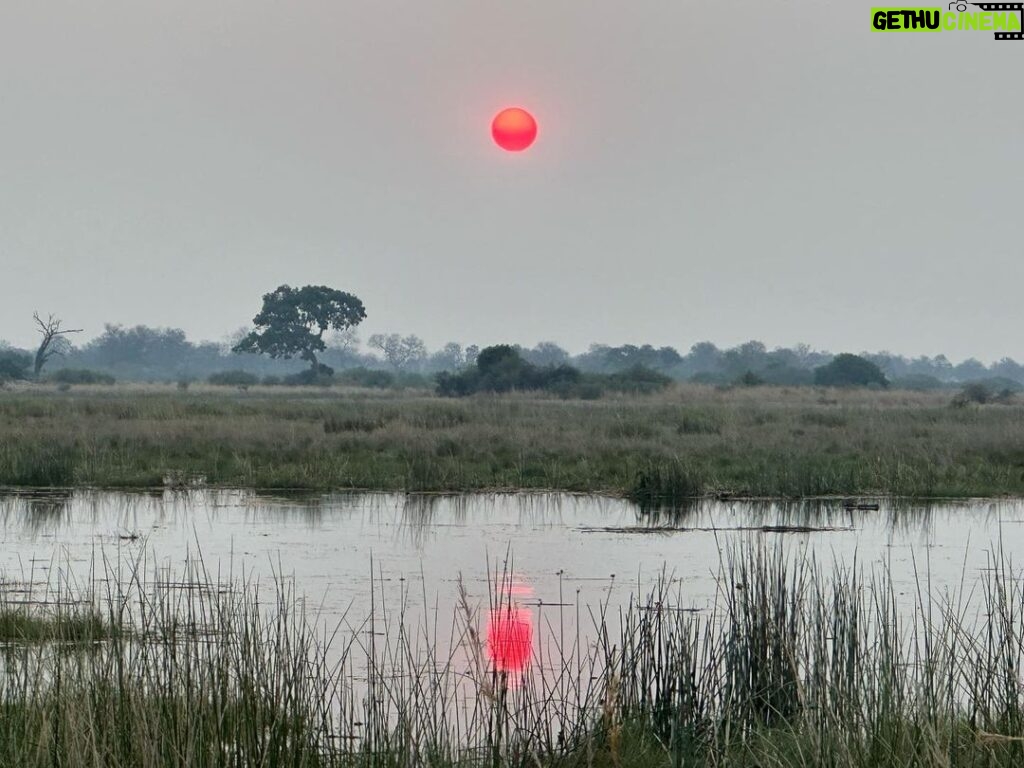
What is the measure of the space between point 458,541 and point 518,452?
8136 millimetres

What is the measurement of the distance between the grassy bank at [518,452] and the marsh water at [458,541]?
3.37 feet

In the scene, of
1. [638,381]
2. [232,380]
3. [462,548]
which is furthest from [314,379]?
[462,548]

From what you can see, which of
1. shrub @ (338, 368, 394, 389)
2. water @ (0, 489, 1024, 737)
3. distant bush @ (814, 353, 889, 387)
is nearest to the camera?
water @ (0, 489, 1024, 737)

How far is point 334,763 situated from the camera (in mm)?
4676

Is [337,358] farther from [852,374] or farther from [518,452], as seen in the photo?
[518,452]

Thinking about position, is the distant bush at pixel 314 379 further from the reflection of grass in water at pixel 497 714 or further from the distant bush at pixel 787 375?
the reflection of grass in water at pixel 497 714

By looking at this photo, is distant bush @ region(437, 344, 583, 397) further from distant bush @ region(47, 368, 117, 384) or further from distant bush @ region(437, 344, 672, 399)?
distant bush @ region(47, 368, 117, 384)

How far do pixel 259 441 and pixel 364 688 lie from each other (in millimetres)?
15405

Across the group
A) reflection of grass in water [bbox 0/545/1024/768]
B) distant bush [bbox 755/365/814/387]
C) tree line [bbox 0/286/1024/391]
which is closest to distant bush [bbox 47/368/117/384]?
tree line [bbox 0/286/1024/391]

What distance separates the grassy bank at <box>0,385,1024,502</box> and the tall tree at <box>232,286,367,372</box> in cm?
4810

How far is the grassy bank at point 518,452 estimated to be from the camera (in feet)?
59.1

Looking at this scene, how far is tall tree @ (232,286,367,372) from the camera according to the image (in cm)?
7806

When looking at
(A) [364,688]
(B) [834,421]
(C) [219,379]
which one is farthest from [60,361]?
(A) [364,688]

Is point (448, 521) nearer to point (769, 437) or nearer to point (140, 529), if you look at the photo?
point (140, 529)
